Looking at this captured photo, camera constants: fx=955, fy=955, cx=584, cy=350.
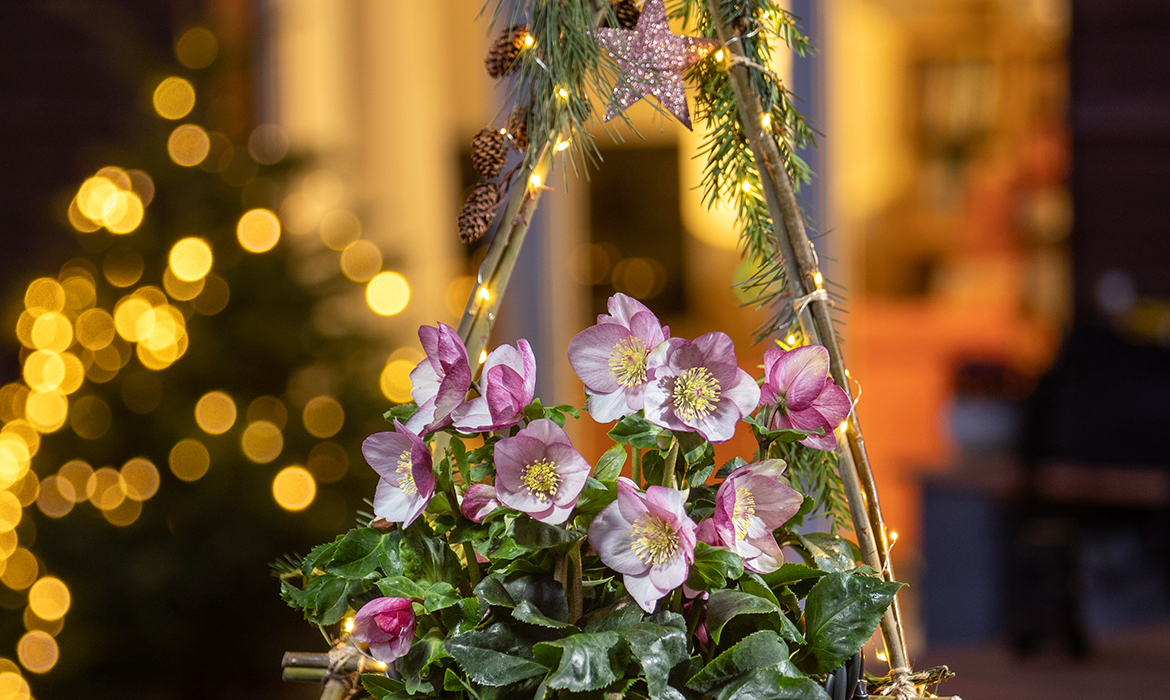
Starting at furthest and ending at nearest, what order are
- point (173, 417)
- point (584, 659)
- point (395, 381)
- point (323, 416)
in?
1. point (395, 381)
2. point (323, 416)
3. point (173, 417)
4. point (584, 659)

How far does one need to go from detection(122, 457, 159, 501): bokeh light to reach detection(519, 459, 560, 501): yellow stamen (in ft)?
4.25

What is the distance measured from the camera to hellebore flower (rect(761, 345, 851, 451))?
0.45m

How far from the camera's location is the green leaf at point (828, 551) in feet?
1.59

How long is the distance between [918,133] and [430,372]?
394 cm

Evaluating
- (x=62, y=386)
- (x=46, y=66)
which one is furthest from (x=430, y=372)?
(x=46, y=66)

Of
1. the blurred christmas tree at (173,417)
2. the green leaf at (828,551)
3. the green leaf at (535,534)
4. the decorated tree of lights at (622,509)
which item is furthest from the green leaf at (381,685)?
the blurred christmas tree at (173,417)

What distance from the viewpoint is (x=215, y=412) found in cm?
154

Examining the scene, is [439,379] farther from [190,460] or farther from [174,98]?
[174,98]

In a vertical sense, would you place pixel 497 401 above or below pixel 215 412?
above

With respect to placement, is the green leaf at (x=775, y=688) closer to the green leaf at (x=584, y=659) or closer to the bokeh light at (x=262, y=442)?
the green leaf at (x=584, y=659)

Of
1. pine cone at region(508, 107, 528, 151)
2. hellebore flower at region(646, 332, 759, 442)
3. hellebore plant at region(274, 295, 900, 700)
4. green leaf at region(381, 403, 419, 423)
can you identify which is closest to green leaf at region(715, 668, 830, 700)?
hellebore plant at region(274, 295, 900, 700)

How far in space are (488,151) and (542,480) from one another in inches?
8.2

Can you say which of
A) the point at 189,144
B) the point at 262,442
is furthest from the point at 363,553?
the point at 189,144

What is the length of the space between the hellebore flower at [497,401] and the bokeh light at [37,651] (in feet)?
4.61
